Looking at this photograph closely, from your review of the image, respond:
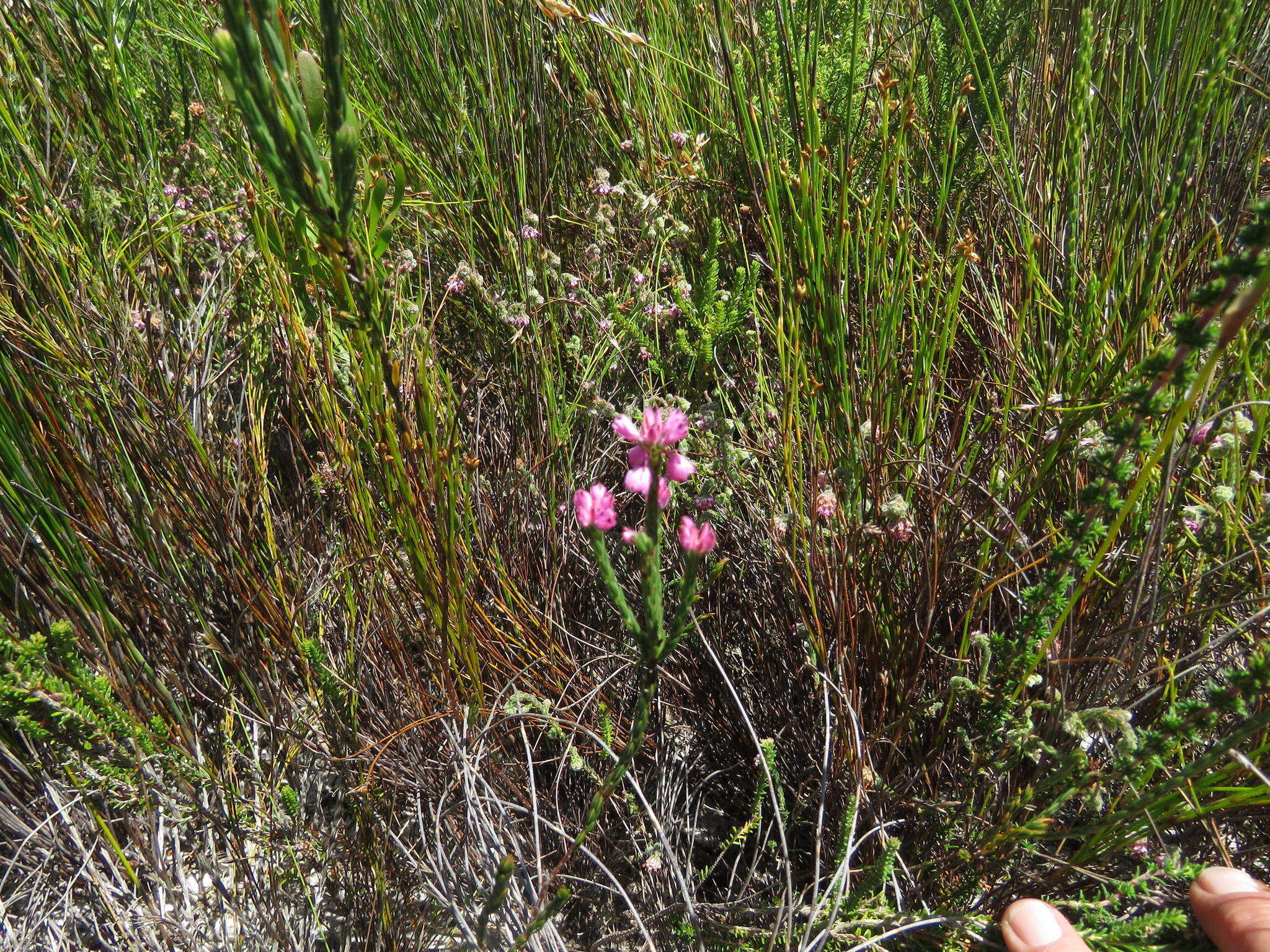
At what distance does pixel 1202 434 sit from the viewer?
0.99 metres

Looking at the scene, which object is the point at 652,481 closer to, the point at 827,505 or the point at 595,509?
the point at 595,509

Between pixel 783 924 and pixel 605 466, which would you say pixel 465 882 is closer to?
pixel 783 924

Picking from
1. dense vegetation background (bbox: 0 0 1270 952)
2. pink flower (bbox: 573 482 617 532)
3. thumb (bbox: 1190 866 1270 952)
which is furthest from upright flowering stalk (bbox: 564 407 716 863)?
thumb (bbox: 1190 866 1270 952)

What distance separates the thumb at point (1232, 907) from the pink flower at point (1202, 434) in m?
0.54

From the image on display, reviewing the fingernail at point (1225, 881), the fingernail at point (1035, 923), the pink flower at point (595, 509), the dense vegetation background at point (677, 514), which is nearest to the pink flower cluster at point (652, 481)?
the pink flower at point (595, 509)

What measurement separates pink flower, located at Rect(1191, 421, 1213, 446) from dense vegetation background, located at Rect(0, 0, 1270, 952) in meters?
0.01

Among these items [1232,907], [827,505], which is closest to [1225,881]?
[1232,907]

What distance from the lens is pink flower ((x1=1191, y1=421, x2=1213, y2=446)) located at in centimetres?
91

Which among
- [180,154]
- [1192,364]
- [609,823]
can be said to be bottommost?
[609,823]

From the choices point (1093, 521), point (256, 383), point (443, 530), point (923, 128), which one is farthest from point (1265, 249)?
point (256, 383)

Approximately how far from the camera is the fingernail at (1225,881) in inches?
37.2

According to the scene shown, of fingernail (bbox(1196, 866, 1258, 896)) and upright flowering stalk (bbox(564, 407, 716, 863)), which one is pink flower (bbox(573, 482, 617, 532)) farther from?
fingernail (bbox(1196, 866, 1258, 896))

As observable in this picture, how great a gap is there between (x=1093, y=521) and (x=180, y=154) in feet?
6.96

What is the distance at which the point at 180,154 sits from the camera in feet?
6.09
